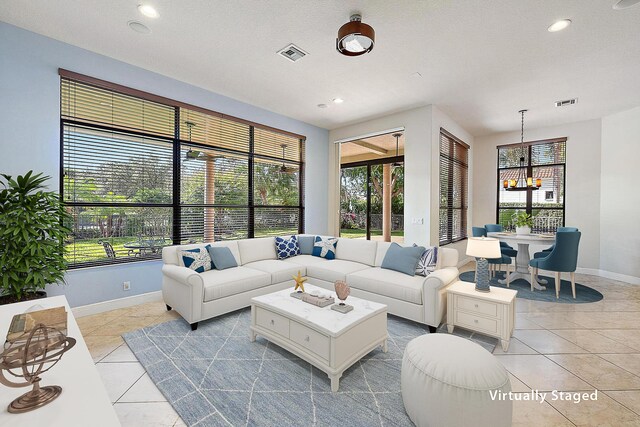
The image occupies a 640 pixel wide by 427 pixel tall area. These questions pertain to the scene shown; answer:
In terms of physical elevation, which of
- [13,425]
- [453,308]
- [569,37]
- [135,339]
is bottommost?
[135,339]

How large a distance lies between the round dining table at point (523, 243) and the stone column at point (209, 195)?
4.81 metres

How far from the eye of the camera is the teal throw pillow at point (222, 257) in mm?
3662

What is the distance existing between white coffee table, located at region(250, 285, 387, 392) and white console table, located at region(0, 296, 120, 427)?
1378mm

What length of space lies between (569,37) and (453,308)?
3027mm

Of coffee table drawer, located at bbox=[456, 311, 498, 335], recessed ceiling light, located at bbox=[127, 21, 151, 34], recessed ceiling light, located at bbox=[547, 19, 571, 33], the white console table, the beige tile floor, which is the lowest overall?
the beige tile floor

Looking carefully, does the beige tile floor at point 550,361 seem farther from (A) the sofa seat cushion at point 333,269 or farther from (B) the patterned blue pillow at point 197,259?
(A) the sofa seat cushion at point 333,269

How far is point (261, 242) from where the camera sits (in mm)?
4449

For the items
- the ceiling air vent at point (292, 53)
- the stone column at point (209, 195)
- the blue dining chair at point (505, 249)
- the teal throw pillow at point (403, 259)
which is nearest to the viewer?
the ceiling air vent at point (292, 53)

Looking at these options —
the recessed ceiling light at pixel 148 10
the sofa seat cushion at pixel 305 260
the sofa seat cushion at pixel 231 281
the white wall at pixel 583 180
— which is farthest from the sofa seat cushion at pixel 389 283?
the white wall at pixel 583 180

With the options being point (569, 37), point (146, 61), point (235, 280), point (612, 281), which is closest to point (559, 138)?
point (612, 281)

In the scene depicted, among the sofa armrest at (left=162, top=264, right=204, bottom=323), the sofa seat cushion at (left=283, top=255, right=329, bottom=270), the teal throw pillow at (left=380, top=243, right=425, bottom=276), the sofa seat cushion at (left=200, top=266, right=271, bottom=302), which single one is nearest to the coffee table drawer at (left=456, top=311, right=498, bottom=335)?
the teal throw pillow at (left=380, top=243, right=425, bottom=276)

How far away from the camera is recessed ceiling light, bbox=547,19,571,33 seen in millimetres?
2627

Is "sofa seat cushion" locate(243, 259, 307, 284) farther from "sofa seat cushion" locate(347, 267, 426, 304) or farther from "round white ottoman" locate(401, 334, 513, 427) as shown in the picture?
"round white ottoman" locate(401, 334, 513, 427)

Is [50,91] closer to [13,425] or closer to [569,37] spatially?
[13,425]
